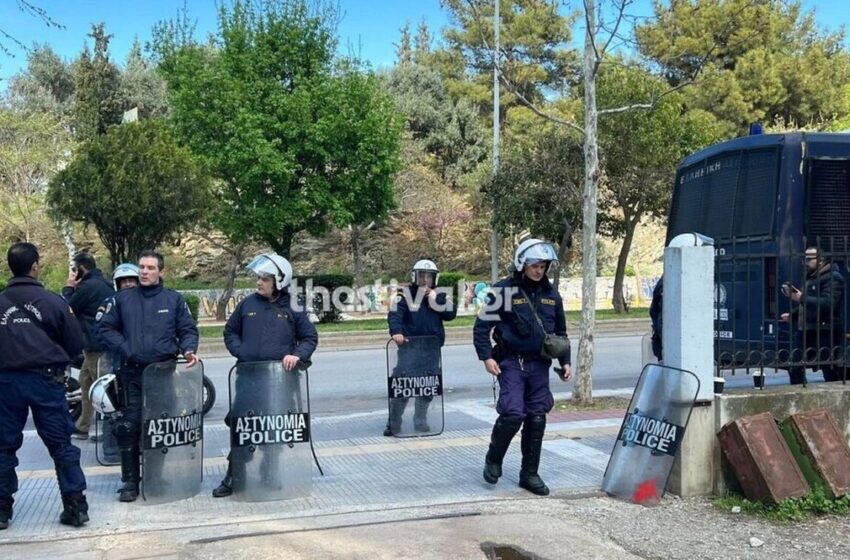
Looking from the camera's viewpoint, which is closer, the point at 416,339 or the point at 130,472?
the point at 130,472

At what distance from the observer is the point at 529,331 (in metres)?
5.96

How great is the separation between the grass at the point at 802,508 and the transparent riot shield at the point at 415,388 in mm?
3334

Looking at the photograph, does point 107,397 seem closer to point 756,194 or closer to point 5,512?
point 5,512

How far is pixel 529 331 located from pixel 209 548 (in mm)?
2652

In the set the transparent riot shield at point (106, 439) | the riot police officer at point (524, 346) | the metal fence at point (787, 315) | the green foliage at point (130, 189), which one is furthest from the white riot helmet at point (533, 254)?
the green foliage at point (130, 189)

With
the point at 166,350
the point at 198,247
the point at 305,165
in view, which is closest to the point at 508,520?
the point at 166,350

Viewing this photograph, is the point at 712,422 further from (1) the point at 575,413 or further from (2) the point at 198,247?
(2) the point at 198,247

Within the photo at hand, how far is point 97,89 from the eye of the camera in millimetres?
39375

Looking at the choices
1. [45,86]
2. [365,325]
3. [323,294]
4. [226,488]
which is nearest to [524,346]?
[226,488]

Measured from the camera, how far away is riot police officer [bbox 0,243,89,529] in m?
5.15

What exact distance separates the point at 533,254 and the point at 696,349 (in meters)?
1.39

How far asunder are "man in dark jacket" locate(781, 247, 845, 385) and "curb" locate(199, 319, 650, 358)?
A: 38.2 feet

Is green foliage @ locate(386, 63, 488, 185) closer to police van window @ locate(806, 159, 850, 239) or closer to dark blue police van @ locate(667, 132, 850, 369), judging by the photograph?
dark blue police van @ locate(667, 132, 850, 369)

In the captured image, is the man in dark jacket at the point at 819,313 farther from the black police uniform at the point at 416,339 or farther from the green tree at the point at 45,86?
the green tree at the point at 45,86
